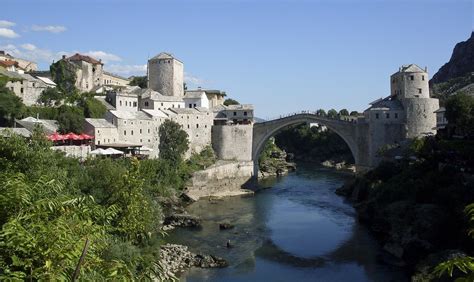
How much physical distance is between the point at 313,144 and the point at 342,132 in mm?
25668

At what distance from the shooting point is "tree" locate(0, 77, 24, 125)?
30844 millimetres

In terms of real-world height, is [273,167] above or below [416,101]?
below

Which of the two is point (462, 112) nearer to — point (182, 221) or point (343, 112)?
point (182, 221)

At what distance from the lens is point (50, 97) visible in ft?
Answer: 125

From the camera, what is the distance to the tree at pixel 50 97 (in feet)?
125

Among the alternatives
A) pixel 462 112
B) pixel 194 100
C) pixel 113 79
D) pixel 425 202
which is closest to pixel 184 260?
pixel 425 202

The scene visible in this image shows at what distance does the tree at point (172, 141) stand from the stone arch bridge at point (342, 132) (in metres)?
8.29

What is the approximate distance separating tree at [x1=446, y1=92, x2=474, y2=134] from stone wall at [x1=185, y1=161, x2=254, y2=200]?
1771cm

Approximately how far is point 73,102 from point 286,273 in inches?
1025

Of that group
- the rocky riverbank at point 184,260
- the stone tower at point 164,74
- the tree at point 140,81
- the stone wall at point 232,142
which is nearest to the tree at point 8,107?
the rocky riverbank at point 184,260

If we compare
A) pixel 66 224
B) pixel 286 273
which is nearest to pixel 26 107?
pixel 286 273

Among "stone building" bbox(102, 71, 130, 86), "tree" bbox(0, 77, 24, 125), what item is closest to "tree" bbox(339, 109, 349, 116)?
"stone building" bbox(102, 71, 130, 86)

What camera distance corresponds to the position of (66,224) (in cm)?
475

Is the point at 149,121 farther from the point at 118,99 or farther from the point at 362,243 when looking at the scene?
the point at 362,243
